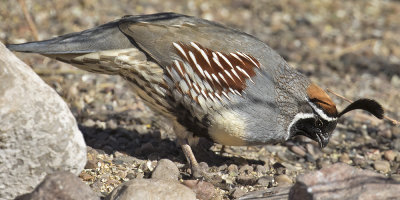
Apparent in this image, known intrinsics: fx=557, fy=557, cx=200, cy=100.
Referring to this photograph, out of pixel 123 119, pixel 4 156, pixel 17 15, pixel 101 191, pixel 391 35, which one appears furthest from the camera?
pixel 391 35

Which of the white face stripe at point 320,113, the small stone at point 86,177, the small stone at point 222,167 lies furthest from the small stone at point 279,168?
the small stone at point 86,177

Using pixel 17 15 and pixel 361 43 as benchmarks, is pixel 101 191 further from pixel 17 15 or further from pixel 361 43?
pixel 361 43

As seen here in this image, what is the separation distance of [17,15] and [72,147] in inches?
184

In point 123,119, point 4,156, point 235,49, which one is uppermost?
point 235,49

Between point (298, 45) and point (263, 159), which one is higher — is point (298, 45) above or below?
above

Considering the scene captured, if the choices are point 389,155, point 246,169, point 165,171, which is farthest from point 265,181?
point 389,155

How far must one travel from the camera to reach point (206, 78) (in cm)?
439

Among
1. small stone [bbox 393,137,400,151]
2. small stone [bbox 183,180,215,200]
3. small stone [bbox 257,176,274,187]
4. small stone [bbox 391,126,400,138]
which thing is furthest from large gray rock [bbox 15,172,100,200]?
small stone [bbox 391,126,400,138]

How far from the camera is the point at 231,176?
15.0 ft

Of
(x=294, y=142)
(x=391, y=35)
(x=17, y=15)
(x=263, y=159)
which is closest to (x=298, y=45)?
(x=391, y=35)

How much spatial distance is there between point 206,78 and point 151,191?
3.98 feet

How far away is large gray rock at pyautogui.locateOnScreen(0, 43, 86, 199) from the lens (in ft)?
10.6

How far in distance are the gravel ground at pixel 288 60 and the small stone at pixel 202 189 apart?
0.67 ft

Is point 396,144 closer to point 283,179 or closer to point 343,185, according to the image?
point 283,179
